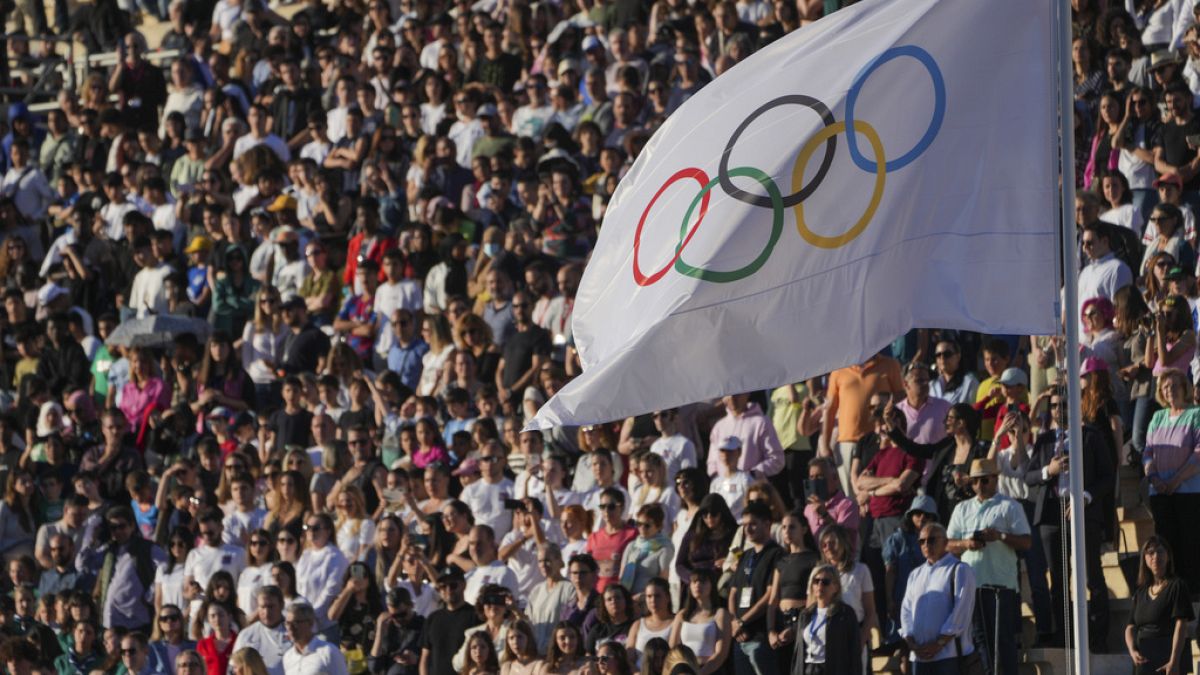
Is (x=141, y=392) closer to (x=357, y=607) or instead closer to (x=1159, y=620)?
(x=357, y=607)

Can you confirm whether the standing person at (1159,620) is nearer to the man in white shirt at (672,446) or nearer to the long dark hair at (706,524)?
the long dark hair at (706,524)

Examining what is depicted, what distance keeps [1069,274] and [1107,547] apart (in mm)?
6251

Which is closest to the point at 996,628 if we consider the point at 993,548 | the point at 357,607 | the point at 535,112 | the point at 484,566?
the point at 993,548

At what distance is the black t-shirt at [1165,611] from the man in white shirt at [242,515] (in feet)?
24.1

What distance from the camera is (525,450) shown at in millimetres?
16172

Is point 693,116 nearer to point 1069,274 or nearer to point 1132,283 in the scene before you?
point 1069,274

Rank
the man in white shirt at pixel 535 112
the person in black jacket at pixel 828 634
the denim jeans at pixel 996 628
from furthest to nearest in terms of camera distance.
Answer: the man in white shirt at pixel 535 112 → the person in black jacket at pixel 828 634 → the denim jeans at pixel 996 628

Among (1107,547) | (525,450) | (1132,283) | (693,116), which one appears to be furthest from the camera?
(525,450)

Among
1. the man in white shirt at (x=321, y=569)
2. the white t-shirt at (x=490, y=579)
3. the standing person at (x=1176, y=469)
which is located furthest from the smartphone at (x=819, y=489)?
the man in white shirt at (x=321, y=569)

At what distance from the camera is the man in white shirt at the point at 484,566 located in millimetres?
15125

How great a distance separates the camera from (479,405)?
16797 millimetres

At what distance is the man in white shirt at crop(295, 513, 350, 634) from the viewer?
52.0 feet

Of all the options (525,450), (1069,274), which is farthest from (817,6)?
(1069,274)

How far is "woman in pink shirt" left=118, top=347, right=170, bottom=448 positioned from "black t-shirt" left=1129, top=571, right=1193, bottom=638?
9770mm
